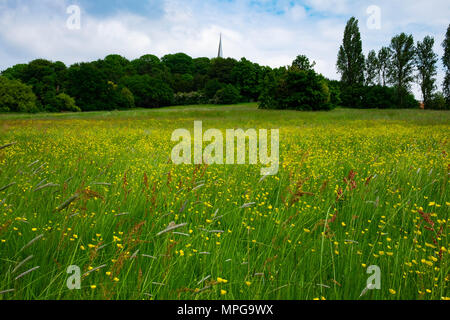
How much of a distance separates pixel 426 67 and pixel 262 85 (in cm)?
3147

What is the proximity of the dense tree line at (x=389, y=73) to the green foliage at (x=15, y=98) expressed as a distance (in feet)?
208

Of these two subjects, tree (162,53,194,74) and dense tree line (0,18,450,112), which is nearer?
dense tree line (0,18,450,112)

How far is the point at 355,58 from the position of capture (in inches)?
2060

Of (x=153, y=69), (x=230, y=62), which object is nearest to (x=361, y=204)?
(x=230, y=62)

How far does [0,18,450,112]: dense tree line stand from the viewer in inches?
1518

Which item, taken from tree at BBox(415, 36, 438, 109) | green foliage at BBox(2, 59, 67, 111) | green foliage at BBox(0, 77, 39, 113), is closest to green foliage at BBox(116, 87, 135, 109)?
green foliage at BBox(2, 59, 67, 111)

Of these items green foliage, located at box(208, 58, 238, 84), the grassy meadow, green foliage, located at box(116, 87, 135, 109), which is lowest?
the grassy meadow

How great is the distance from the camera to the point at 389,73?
54.1 metres

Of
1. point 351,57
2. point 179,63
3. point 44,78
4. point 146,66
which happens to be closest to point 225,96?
point 351,57

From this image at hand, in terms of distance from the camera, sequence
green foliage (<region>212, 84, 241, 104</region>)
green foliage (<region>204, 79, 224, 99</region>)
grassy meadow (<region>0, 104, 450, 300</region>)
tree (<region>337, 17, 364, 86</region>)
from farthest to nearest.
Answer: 1. green foliage (<region>204, 79, 224, 99</region>)
2. green foliage (<region>212, 84, 241, 104</region>)
3. tree (<region>337, 17, 364, 86</region>)
4. grassy meadow (<region>0, 104, 450, 300</region>)

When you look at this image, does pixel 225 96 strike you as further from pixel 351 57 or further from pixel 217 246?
pixel 217 246

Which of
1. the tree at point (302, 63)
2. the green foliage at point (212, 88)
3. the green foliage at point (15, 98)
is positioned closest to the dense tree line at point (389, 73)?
the tree at point (302, 63)

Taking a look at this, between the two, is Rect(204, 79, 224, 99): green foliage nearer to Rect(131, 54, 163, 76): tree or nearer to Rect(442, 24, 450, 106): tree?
Rect(131, 54, 163, 76): tree

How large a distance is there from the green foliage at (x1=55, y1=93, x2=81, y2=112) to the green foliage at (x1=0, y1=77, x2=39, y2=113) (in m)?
4.27
